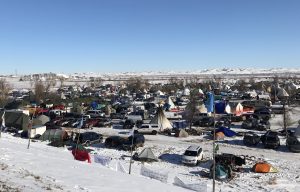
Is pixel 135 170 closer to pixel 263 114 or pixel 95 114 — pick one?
pixel 95 114

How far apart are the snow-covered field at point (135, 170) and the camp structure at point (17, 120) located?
9.65 meters

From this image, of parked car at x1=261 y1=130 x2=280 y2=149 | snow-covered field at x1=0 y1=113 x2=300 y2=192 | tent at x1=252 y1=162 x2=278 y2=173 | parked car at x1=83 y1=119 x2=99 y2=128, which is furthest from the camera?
parked car at x1=83 y1=119 x2=99 y2=128

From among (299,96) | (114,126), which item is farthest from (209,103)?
(299,96)

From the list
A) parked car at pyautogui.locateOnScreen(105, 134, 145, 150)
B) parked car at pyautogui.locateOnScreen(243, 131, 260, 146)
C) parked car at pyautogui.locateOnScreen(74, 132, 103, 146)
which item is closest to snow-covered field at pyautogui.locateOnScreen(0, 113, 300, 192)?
parked car at pyautogui.locateOnScreen(243, 131, 260, 146)

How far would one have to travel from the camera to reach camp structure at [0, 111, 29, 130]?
153ft

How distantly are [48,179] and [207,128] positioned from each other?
3229 centimetres

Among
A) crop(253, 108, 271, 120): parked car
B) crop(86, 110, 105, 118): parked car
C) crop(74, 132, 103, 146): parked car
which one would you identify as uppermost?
crop(253, 108, 271, 120): parked car

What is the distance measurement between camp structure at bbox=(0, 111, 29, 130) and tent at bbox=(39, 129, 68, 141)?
7132 mm

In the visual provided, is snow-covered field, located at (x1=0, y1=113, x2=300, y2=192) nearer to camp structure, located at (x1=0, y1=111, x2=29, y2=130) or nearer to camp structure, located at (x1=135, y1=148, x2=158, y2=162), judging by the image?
camp structure, located at (x1=135, y1=148, x2=158, y2=162)

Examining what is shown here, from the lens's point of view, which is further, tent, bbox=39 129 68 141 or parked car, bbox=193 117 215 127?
parked car, bbox=193 117 215 127

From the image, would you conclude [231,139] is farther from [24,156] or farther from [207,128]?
[24,156]

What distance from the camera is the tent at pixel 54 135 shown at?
39094 millimetres

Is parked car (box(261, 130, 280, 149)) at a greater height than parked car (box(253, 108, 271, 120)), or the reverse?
Answer: parked car (box(253, 108, 271, 120))

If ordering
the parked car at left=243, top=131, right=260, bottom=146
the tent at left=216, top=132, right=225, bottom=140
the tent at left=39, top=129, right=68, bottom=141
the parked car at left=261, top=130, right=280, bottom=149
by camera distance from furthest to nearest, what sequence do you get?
the tent at left=216, top=132, right=225, bottom=140 → the tent at left=39, top=129, right=68, bottom=141 → the parked car at left=243, top=131, right=260, bottom=146 → the parked car at left=261, top=130, right=280, bottom=149
